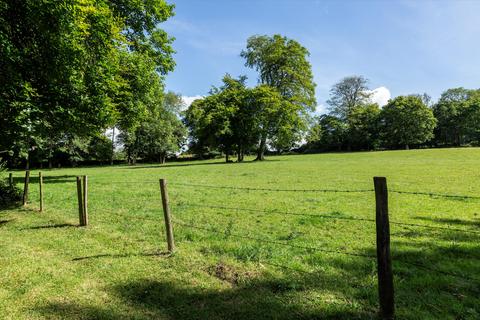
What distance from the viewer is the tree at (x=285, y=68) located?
46125 mm

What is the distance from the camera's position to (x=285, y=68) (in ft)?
150

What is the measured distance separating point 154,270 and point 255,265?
190cm

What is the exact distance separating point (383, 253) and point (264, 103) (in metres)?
40.0

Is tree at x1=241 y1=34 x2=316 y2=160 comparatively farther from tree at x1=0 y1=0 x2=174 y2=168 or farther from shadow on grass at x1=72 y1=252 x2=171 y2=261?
shadow on grass at x1=72 y1=252 x2=171 y2=261

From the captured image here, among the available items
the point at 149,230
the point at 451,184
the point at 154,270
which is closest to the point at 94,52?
the point at 149,230

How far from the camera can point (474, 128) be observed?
2574 inches

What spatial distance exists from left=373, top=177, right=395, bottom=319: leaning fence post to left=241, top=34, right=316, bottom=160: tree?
41198mm

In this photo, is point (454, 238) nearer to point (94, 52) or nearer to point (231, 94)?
point (94, 52)

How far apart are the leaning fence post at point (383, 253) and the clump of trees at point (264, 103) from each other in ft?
125

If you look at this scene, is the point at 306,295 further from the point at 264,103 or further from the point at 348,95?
the point at 348,95

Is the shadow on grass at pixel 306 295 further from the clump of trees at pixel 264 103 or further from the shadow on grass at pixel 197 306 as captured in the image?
the clump of trees at pixel 264 103

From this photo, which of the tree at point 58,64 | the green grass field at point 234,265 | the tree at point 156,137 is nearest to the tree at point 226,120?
the tree at point 156,137

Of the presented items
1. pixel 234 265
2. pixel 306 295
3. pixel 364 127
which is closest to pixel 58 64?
pixel 234 265

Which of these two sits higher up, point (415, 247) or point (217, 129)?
point (217, 129)
